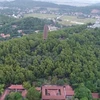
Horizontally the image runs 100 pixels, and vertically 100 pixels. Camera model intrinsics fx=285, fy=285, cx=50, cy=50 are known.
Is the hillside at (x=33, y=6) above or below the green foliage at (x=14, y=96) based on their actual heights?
below

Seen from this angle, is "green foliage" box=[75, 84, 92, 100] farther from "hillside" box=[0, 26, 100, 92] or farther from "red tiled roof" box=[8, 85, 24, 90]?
"red tiled roof" box=[8, 85, 24, 90]

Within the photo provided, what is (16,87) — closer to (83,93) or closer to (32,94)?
(32,94)

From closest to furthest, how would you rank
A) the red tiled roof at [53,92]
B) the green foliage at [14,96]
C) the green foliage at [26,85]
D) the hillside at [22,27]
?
the green foliage at [14,96] → the red tiled roof at [53,92] → the green foliage at [26,85] → the hillside at [22,27]

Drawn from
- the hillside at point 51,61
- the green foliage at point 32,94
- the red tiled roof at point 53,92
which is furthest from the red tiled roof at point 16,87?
the green foliage at point 32,94

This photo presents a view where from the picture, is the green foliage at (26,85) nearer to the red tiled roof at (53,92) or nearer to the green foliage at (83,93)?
the red tiled roof at (53,92)

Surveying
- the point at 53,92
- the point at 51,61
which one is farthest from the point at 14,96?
the point at 51,61

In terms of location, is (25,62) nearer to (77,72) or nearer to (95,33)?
(77,72)

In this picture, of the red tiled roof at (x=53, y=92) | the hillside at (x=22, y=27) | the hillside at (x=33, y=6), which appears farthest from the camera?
the hillside at (x=33, y=6)
